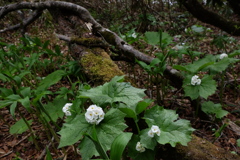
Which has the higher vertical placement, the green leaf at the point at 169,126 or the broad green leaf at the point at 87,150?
the green leaf at the point at 169,126

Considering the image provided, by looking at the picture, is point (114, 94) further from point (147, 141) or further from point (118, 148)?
point (118, 148)

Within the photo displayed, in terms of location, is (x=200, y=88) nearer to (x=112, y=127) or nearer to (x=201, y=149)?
(x=201, y=149)

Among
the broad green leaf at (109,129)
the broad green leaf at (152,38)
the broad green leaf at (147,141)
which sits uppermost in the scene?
the broad green leaf at (152,38)

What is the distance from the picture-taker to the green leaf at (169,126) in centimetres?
144

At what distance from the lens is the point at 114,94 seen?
1500 millimetres

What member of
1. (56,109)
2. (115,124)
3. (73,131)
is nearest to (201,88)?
(115,124)

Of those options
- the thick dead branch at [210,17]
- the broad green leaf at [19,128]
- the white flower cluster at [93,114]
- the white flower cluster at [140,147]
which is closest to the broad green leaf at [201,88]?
the white flower cluster at [140,147]

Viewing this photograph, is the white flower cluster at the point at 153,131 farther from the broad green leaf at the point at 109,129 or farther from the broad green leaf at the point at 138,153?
the broad green leaf at the point at 109,129

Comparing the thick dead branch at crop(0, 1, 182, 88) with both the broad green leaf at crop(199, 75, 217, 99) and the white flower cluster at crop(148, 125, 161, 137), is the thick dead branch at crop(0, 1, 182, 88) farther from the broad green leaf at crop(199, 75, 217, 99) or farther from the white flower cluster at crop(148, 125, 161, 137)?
the white flower cluster at crop(148, 125, 161, 137)

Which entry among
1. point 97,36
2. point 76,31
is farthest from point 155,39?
point 76,31

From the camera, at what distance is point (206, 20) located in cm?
450

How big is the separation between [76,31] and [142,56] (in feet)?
4.40

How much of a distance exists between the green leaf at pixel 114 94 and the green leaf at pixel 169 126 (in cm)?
24

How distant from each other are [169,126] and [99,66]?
4.27 feet
